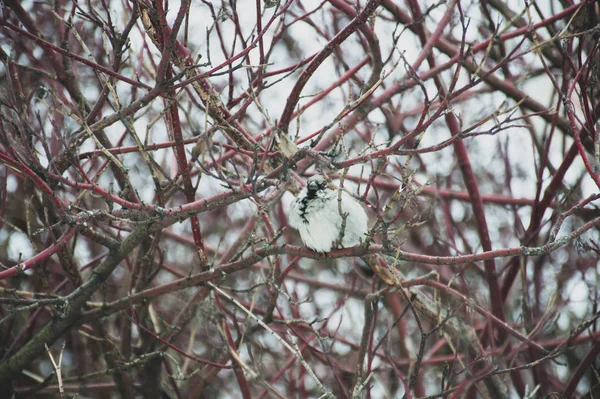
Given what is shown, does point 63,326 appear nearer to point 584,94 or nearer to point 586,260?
point 584,94

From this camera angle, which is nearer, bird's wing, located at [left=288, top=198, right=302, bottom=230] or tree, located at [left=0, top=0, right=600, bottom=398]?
tree, located at [left=0, top=0, right=600, bottom=398]

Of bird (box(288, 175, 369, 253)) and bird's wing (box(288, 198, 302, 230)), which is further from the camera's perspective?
bird's wing (box(288, 198, 302, 230))

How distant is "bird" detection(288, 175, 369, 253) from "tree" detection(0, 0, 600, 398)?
123 millimetres

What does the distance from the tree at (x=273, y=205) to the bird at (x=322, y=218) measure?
12cm

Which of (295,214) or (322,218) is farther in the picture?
(295,214)

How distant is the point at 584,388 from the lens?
557cm

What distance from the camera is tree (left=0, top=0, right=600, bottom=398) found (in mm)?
2629

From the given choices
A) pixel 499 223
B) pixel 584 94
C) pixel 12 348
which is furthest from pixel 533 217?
pixel 12 348

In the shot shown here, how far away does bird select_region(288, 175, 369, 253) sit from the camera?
3498 mm

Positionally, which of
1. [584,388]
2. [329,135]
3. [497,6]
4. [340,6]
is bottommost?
[584,388]

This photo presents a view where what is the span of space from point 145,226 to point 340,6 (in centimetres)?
184

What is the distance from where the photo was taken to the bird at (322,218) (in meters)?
3.50

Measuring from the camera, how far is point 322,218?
3527 millimetres

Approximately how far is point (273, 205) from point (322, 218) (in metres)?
0.72
